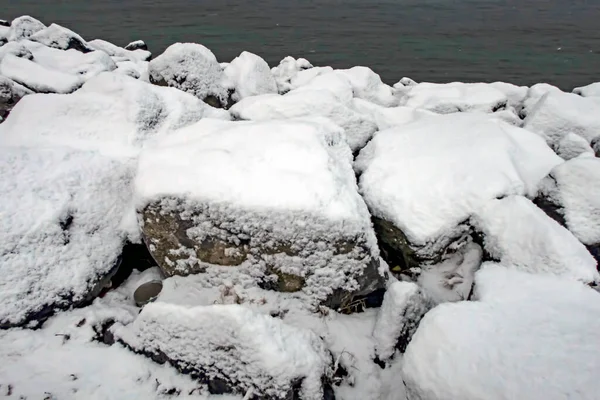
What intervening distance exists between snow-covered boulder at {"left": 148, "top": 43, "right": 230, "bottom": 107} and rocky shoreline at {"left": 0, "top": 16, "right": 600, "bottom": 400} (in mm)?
2119

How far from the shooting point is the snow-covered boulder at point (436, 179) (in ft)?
12.6

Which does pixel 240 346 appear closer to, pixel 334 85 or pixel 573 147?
pixel 573 147

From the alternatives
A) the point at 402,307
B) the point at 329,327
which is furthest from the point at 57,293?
the point at 402,307

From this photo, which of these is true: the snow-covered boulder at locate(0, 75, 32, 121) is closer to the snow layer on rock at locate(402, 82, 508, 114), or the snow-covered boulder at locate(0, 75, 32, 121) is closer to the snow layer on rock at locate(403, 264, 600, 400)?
the snow layer on rock at locate(402, 82, 508, 114)

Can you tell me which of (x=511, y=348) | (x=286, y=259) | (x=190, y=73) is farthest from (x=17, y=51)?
(x=511, y=348)

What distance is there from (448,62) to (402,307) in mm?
12659

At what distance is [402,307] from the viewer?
3.22m

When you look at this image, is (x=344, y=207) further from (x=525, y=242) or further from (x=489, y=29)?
(x=489, y=29)

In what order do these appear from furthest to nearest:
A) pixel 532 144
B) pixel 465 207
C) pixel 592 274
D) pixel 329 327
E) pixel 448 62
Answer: pixel 448 62
pixel 532 144
pixel 465 207
pixel 329 327
pixel 592 274

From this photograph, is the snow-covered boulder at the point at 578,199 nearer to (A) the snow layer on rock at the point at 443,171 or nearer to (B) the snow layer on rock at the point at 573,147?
(A) the snow layer on rock at the point at 443,171

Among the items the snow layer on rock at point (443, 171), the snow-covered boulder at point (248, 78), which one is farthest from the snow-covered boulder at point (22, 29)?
the snow layer on rock at point (443, 171)

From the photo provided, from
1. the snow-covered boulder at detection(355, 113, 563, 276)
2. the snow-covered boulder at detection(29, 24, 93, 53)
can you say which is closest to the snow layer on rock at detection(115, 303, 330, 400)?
the snow-covered boulder at detection(355, 113, 563, 276)

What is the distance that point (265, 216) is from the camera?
321 centimetres

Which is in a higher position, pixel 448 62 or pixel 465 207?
pixel 465 207
